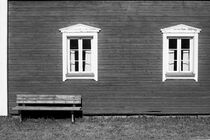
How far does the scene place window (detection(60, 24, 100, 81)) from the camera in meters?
12.7

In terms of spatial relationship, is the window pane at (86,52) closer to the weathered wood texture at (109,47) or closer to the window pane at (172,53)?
the weathered wood texture at (109,47)

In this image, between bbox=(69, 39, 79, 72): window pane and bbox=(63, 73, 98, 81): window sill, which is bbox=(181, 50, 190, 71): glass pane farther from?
bbox=(69, 39, 79, 72): window pane

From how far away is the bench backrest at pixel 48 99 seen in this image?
41.0 ft

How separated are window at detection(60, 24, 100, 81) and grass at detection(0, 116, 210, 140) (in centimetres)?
147

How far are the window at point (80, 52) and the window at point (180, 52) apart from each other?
7.31 ft

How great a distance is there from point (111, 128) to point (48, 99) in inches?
96.6

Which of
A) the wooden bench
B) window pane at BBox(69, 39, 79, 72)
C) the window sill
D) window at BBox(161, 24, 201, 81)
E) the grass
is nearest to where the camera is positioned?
the grass

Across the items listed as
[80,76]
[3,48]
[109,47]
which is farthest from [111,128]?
[3,48]

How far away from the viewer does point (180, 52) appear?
42.0 ft

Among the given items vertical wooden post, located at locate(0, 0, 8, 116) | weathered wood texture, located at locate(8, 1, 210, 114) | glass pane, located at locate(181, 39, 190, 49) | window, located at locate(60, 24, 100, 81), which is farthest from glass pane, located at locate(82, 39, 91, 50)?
glass pane, located at locate(181, 39, 190, 49)

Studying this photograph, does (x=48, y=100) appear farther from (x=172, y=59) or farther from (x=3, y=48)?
(x=172, y=59)

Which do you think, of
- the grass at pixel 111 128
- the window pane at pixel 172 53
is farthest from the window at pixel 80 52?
the window pane at pixel 172 53

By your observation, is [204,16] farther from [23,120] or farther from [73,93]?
[23,120]

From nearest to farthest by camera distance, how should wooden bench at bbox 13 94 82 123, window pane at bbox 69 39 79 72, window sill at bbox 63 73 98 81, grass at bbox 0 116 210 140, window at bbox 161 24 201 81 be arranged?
1. grass at bbox 0 116 210 140
2. wooden bench at bbox 13 94 82 123
3. window at bbox 161 24 201 81
4. window sill at bbox 63 73 98 81
5. window pane at bbox 69 39 79 72
